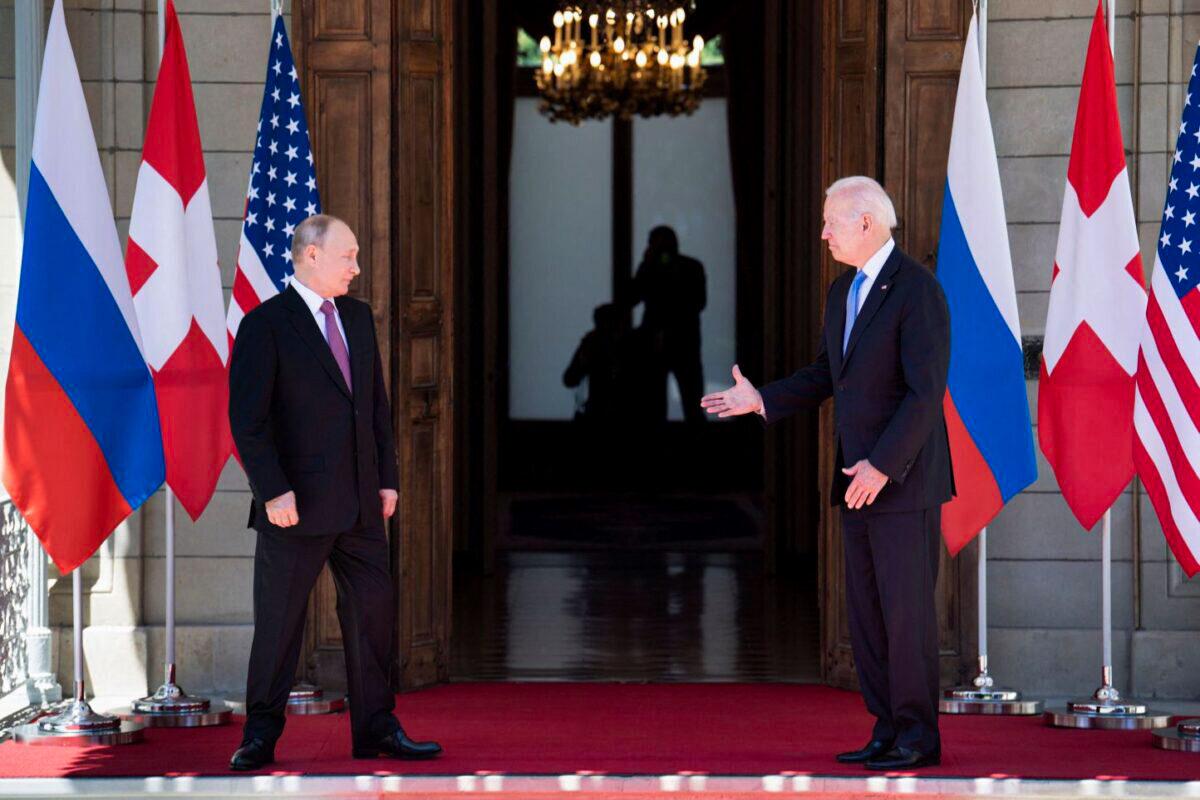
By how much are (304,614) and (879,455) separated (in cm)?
177

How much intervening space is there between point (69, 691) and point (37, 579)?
47 centimetres

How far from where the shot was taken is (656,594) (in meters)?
9.63

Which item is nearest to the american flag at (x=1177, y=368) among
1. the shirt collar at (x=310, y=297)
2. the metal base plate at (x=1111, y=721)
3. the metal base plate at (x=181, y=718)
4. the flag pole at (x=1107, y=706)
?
the flag pole at (x=1107, y=706)

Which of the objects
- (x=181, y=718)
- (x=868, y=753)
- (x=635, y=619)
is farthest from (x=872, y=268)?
(x=635, y=619)

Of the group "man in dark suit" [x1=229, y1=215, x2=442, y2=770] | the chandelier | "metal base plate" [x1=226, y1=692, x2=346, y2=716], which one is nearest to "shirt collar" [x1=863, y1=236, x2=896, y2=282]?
"man in dark suit" [x1=229, y1=215, x2=442, y2=770]

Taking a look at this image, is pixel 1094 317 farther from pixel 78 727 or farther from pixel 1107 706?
pixel 78 727

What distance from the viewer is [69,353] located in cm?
584

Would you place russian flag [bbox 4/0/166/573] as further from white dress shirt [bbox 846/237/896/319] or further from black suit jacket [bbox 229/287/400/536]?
white dress shirt [bbox 846/237/896/319]

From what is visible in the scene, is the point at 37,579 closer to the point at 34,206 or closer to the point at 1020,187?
the point at 34,206

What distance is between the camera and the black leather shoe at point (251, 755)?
17.6 ft

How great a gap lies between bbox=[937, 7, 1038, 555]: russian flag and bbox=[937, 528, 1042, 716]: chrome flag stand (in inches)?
9.6

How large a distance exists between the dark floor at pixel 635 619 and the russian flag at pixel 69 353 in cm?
194

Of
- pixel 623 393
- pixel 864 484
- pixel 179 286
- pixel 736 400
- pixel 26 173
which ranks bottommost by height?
pixel 864 484

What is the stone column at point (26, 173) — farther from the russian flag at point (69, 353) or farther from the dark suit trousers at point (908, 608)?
the dark suit trousers at point (908, 608)
